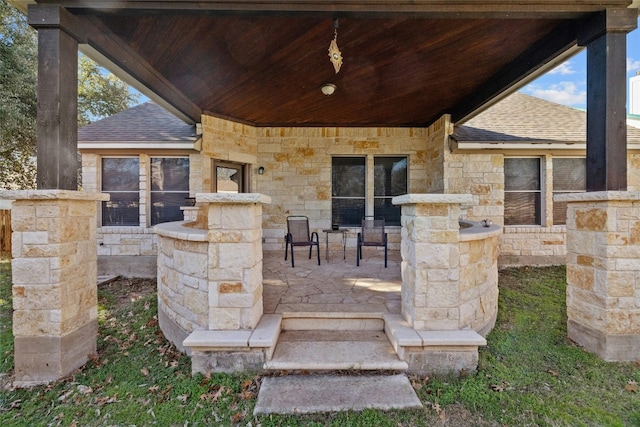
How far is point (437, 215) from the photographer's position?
229cm

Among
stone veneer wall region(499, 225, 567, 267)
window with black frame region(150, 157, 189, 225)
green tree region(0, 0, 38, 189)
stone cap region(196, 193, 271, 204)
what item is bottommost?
stone veneer wall region(499, 225, 567, 267)

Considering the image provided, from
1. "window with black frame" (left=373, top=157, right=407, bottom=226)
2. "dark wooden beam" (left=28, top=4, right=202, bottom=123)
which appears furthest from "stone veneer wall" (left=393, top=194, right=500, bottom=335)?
"window with black frame" (left=373, top=157, right=407, bottom=226)

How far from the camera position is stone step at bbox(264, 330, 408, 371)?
2.19 meters

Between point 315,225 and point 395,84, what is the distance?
3.01m

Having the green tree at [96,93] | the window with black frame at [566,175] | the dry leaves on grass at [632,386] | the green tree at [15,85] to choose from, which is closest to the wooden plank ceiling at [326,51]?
the window with black frame at [566,175]

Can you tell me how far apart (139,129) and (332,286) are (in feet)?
16.2

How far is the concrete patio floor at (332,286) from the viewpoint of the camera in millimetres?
2820

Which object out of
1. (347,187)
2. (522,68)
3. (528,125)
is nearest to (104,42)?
(347,187)

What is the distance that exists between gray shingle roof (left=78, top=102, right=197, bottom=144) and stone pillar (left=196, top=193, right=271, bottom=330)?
3468 millimetres

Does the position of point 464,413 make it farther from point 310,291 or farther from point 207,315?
point 207,315

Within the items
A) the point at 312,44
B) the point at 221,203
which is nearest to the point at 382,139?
the point at 312,44

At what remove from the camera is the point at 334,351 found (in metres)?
2.33

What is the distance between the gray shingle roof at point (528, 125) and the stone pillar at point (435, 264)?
361 centimetres

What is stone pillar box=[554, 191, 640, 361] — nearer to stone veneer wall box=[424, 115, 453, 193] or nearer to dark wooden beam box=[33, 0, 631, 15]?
dark wooden beam box=[33, 0, 631, 15]
